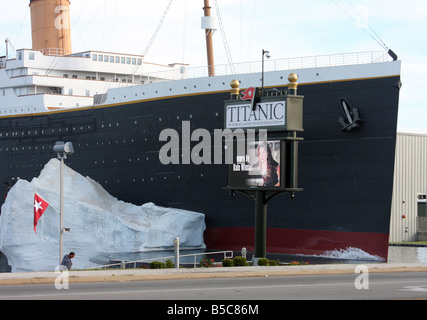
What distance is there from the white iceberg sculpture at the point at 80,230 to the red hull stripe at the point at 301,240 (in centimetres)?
135

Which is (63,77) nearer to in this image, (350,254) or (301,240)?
(301,240)

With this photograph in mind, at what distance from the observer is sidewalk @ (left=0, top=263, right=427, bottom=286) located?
18.6 m

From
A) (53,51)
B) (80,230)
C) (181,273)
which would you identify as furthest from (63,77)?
(181,273)

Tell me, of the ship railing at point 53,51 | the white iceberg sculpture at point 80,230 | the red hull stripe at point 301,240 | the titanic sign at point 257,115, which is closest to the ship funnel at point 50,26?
the ship railing at point 53,51

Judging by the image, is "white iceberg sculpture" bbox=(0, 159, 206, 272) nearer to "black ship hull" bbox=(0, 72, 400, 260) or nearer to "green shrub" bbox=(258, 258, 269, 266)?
"black ship hull" bbox=(0, 72, 400, 260)

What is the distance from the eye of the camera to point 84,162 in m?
43.5

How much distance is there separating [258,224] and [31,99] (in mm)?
26150

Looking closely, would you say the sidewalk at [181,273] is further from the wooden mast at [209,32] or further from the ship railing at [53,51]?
the ship railing at [53,51]

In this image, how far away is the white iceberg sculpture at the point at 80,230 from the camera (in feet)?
120

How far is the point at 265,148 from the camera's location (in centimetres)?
2622

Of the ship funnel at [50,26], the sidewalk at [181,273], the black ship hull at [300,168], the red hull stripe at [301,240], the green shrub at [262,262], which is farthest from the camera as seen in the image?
the ship funnel at [50,26]

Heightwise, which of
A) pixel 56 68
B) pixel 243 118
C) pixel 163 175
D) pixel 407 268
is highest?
pixel 56 68
